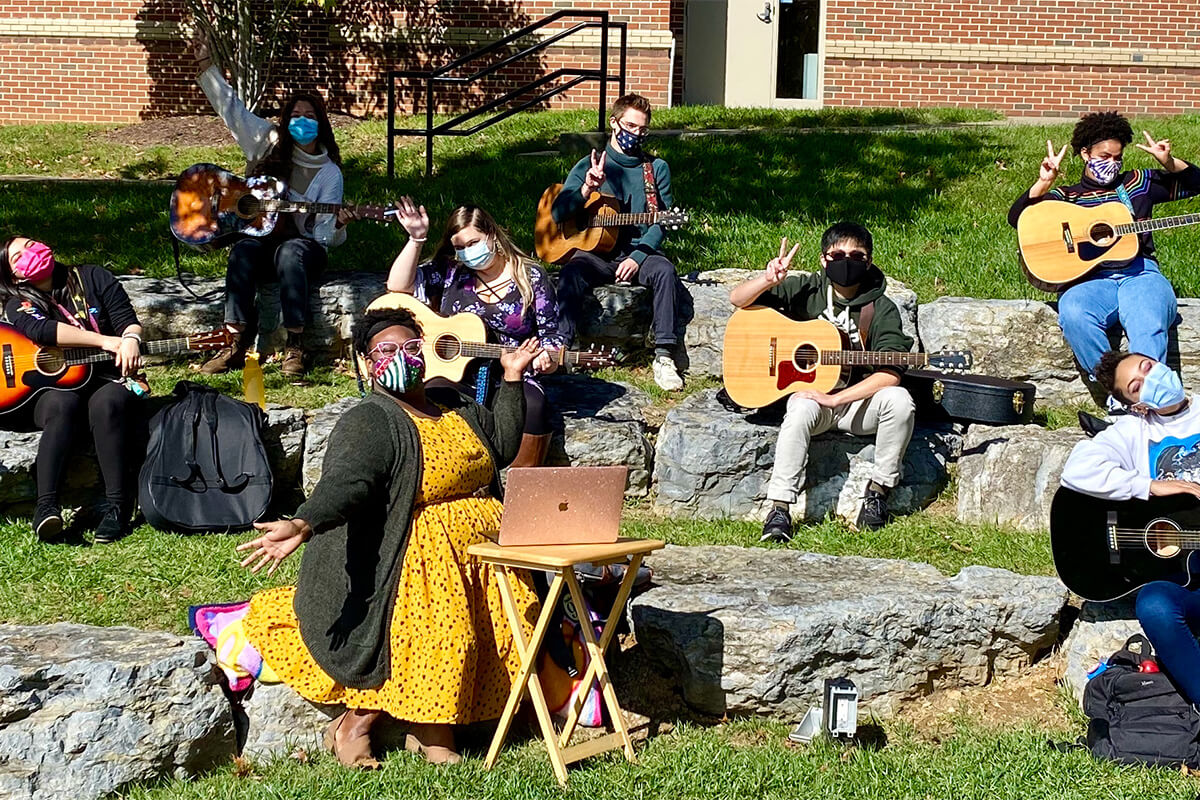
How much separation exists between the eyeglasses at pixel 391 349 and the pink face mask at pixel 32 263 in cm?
275

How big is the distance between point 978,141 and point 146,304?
23.6ft

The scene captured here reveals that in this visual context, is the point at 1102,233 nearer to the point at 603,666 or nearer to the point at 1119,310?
the point at 1119,310

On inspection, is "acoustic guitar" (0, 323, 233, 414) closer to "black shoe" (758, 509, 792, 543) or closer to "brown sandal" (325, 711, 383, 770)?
"brown sandal" (325, 711, 383, 770)

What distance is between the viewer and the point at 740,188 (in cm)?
1076

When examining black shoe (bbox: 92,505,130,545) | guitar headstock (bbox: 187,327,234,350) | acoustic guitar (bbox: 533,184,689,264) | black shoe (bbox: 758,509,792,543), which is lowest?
black shoe (bbox: 92,505,130,545)

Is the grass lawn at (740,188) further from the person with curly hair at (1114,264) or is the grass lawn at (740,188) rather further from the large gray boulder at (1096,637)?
the large gray boulder at (1096,637)

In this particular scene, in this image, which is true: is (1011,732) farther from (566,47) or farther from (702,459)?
(566,47)

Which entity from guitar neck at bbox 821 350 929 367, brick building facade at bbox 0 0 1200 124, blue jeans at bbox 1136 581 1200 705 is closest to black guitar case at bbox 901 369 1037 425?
guitar neck at bbox 821 350 929 367

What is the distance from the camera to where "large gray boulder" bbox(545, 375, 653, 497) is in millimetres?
7207

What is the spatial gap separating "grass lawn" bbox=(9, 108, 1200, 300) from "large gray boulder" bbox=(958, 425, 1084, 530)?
1882 millimetres

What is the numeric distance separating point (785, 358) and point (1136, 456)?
1.90 meters

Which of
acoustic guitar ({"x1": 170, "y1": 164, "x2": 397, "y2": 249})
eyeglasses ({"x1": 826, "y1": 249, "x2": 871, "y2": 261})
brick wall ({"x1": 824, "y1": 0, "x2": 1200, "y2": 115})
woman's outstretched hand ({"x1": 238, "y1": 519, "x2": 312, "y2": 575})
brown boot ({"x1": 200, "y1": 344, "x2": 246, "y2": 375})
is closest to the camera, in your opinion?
woman's outstretched hand ({"x1": 238, "y1": 519, "x2": 312, "y2": 575})

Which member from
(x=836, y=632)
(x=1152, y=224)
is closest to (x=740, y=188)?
(x=1152, y=224)

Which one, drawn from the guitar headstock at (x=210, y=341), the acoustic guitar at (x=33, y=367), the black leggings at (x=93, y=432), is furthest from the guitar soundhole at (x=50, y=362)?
the guitar headstock at (x=210, y=341)
